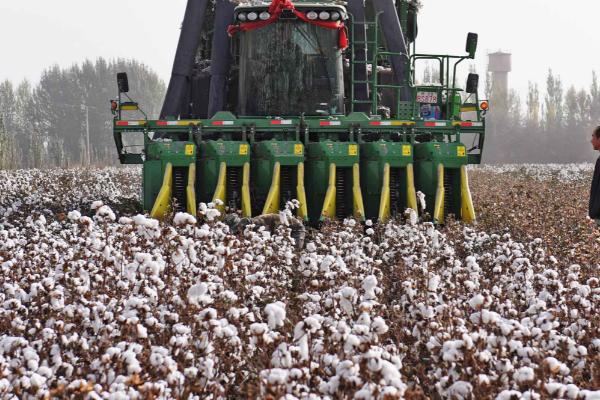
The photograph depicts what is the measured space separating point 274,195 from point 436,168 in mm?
2430

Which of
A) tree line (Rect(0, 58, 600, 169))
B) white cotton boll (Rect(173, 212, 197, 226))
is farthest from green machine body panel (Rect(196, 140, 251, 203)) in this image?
tree line (Rect(0, 58, 600, 169))

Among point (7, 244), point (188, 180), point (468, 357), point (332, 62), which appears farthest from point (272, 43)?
point (468, 357)

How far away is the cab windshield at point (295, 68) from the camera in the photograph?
1483 centimetres

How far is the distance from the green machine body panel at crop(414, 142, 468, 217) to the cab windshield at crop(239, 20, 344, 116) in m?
1.60

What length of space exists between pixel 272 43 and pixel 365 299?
9.66 meters

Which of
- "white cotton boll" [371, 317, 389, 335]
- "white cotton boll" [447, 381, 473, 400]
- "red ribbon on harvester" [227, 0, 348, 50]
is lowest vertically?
"white cotton boll" [447, 381, 473, 400]

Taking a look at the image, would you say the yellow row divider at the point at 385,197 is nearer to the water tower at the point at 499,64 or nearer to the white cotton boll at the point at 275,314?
the white cotton boll at the point at 275,314

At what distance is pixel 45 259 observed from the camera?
764 cm

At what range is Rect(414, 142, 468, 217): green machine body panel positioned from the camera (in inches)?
557

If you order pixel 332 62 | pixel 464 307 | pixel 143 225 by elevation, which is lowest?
pixel 464 307

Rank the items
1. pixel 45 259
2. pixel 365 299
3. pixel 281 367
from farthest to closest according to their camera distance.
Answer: pixel 45 259 < pixel 365 299 < pixel 281 367

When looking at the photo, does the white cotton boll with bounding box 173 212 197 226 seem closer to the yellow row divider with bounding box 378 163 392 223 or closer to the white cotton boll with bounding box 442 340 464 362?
the white cotton boll with bounding box 442 340 464 362

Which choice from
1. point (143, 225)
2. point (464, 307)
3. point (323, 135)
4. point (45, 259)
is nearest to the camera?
point (464, 307)

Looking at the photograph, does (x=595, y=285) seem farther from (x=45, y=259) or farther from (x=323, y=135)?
(x=323, y=135)
